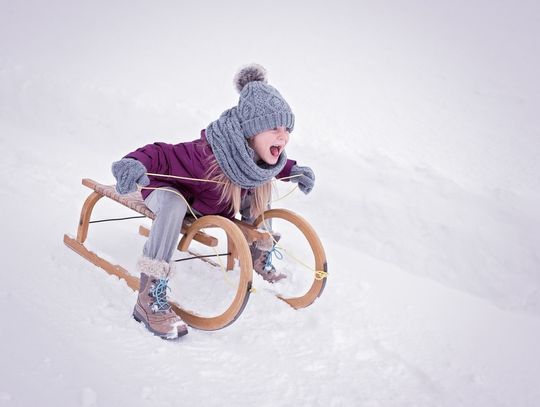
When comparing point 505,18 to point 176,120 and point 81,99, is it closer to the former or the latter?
point 176,120

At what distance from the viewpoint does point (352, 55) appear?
578 cm

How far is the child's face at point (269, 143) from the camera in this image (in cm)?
202

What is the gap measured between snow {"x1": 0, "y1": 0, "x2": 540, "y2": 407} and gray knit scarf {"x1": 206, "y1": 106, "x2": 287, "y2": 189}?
0.67 metres

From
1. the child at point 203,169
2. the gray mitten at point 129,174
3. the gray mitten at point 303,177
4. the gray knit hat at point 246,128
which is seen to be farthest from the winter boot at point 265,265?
the gray mitten at point 129,174

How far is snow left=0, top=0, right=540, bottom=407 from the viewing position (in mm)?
1723

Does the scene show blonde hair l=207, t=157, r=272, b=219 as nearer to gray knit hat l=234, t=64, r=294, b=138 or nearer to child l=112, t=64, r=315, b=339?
child l=112, t=64, r=315, b=339

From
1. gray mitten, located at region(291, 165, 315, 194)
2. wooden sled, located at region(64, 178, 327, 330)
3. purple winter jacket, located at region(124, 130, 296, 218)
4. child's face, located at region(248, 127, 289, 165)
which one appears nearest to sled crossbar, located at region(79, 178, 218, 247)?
wooden sled, located at region(64, 178, 327, 330)

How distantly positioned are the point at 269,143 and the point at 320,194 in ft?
5.30

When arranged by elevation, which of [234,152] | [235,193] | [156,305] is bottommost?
[156,305]

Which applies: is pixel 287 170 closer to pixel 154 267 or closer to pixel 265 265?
pixel 265 265

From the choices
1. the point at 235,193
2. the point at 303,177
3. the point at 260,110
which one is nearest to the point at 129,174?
the point at 235,193

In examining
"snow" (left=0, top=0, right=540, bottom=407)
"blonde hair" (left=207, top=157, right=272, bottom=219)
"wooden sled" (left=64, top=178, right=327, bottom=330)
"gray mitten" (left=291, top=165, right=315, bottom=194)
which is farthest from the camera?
"gray mitten" (left=291, top=165, right=315, bottom=194)

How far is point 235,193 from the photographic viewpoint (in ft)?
6.97

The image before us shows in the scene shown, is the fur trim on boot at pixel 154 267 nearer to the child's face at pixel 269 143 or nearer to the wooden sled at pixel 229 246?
the wooden sled at pixel 229 246
